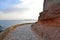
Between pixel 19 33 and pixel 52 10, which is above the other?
pixel 52 10

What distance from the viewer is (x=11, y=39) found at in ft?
16.1

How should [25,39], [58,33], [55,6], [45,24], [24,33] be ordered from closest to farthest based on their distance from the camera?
[58,33] → [55,6] → [45,24] → [25,39] → [24,33]

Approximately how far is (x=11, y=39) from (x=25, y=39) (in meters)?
0.64

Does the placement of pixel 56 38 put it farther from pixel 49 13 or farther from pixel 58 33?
pixel 49 13

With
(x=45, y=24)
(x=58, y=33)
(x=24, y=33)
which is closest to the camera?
(x=58, y=33)

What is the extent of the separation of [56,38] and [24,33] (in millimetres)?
1772

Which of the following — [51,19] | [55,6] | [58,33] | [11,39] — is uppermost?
[55,6]

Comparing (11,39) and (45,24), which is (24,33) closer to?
(11,39)

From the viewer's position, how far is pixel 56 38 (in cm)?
321

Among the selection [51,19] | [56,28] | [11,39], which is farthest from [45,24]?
[11,39]

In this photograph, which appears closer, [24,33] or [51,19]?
[51,19]

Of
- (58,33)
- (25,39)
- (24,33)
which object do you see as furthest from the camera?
(24,33)

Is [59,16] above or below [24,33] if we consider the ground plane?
above

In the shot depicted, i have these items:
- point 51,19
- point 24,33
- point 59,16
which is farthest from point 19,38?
point 59,16
